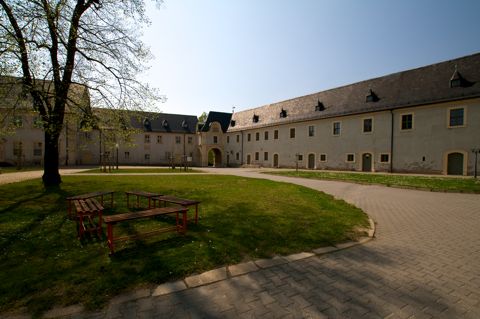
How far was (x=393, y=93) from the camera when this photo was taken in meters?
26.1

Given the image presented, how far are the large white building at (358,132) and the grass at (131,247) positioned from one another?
300 inches

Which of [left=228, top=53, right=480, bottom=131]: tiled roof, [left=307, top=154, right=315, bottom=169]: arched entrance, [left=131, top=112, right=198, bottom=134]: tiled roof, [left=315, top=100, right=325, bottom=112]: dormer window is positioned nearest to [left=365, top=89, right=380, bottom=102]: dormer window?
[left=228, top=53, right=480, bottom=131]: tiled roof

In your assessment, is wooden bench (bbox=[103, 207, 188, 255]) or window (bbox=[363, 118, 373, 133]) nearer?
wooden bench (bbox=[103, 207, 188, 255])

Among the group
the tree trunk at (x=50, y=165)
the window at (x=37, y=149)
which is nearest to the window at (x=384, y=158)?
the tree trunk at (x=50, y=165)

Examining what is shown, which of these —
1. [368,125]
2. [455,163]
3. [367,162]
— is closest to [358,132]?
[368,125]

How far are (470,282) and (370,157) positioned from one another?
2588cm

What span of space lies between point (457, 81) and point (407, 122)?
4.81 meters

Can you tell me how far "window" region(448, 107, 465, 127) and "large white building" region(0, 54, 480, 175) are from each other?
0.21ft

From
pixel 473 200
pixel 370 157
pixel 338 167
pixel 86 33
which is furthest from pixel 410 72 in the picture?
pixel 86 33

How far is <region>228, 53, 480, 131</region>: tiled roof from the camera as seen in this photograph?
21562 millimetres

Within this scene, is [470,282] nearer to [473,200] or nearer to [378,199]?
[378,199]

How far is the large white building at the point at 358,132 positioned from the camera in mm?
21150

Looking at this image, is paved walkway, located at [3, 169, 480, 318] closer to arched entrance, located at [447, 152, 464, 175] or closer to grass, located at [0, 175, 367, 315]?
grass, located at [0, 175, 367, 315]

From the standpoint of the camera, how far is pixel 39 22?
30.4 feet
